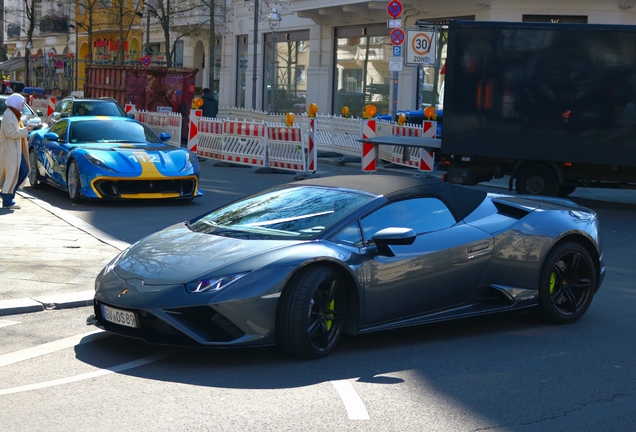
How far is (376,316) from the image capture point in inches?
250

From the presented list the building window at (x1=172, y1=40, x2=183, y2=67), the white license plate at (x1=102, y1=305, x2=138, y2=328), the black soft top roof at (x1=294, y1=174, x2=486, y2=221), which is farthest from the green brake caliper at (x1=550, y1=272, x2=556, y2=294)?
the building window at (x1=172, y1=40, x2=183, y2=67)

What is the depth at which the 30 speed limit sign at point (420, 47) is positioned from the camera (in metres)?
20.4

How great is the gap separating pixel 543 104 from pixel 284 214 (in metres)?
9.90

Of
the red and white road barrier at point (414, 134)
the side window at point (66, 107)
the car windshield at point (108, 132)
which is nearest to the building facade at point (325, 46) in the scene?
the red and white road barrier at point (414, 134)

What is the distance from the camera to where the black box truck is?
15070 mm

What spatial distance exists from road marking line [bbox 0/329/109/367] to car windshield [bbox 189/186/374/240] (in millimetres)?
1046

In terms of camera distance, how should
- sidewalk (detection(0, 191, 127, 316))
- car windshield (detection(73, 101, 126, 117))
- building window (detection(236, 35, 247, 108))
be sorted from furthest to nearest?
1. building window (detection(236, 35, 247, 108))
2. car windshield (detection(73, 101, 126, 117))
3. sidewalk (detection(0, 191, 127, 316))

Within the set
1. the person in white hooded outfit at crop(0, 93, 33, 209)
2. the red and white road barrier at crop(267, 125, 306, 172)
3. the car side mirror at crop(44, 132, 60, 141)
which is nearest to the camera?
the person in white hooded outfit at crop(0, 93, 33, 209)

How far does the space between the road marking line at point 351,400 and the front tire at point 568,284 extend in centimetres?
234

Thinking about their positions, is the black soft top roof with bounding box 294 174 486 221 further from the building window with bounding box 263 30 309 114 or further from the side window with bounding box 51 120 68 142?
the building window with bounding box 263 30 309 114

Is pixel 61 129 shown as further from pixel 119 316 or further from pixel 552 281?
pixel 552 281

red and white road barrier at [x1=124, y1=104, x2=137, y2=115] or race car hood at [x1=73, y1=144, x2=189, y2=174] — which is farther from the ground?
red and white road barrier at [x1=124, y1=104, x2=137, y2=115]

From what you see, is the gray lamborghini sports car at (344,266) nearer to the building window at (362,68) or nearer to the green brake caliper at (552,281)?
the green brake caliper at (552,281)

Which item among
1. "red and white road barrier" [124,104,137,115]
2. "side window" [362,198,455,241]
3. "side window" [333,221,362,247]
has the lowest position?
"side window" [333,221,362,247]
